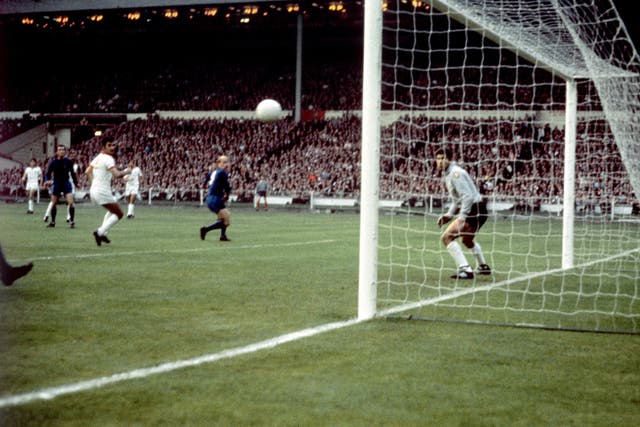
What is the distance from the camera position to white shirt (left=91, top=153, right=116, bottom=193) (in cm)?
1489

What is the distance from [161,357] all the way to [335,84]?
4512cm

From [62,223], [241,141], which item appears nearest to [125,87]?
[241,141]

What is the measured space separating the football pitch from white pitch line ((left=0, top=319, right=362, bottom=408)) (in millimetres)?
15

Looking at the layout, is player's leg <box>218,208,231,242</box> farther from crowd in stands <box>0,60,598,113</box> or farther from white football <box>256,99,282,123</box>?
crowd in stands <box>0,60,598,113</box>

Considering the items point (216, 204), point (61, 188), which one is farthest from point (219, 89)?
point (216, 204)

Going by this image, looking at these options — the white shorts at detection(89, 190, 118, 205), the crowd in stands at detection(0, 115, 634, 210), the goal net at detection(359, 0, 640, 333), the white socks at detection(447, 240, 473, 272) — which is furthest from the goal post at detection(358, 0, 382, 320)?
the crowd in stands at detection(0, 115, 634, 210)

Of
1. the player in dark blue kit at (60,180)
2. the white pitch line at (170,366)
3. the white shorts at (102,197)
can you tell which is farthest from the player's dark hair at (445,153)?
the player in dark blue kit at (60,180)

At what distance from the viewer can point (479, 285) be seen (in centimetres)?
976

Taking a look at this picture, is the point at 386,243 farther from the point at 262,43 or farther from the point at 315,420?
the point at 262,43

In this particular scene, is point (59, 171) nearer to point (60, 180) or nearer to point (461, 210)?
point (60, 180)

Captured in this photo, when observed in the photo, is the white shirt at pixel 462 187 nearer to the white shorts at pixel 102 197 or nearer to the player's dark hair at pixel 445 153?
the player's dark hair at pixel 445 153

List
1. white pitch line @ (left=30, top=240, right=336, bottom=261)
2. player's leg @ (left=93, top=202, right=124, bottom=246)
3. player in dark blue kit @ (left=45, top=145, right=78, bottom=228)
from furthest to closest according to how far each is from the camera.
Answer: player in dark blue kit @ (left=45, top=145, right=78, bottom=228) → player's leg @ (left=93, top=202, right=124, bottom=246) → white pitch line @ (left=30, top=240, right=336, bottom=261)

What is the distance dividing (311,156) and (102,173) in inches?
1089

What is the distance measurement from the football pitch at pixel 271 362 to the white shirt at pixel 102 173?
18.1ft
